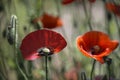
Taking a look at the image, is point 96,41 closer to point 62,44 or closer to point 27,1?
point 62,44

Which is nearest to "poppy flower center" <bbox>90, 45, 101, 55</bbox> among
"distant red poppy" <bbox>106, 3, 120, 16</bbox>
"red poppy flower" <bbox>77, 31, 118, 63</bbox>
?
"red poppy flower" <bbox>77, 31, 118, 63</bbox>

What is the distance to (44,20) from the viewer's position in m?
0.82

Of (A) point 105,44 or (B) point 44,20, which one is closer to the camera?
(A) point 105,44

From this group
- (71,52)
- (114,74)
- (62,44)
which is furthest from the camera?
(71,52)

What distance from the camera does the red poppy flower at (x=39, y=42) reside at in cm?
53

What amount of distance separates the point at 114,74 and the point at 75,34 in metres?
0.24

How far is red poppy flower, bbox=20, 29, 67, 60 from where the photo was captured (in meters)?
0.53

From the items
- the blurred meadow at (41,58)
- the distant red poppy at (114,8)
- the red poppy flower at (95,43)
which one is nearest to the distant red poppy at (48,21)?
the blurred meadow at (41,58)

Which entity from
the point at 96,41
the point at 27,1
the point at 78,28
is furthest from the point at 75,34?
the point at 96,41

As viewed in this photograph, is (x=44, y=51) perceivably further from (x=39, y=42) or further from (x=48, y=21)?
(x=48, y=21)

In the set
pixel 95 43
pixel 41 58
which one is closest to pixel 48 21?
pixel 41 58

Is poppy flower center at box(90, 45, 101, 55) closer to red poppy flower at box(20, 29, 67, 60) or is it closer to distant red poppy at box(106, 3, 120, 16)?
red poppy flower at box(20, 29, 67, 60)

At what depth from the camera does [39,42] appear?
0.55 meters

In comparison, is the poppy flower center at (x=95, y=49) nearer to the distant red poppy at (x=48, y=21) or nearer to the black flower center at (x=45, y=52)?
the black flower center at (x=45, y=52)
